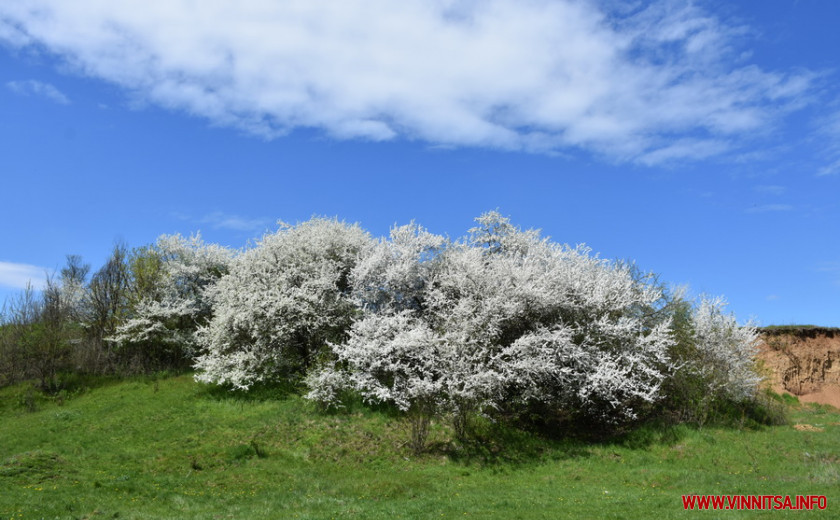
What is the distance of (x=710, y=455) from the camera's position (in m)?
22.7

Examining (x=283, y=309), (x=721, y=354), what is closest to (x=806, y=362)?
(x=721, y=354)

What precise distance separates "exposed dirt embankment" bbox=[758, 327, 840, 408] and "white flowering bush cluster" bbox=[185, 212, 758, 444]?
1858 cm

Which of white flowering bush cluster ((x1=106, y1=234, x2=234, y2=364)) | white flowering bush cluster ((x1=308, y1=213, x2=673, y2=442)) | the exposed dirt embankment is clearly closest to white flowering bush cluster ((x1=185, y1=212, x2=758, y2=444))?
white flowering bush cluster ((x1=308, y1=213, x2=673, y2=442))

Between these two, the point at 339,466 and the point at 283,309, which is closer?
the point at 339,466

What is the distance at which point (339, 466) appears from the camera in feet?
70.0

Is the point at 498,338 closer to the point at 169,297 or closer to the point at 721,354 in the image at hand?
the point at 721,354

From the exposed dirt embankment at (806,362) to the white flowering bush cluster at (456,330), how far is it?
18.6 meters

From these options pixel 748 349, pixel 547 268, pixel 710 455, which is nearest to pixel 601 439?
pixel 710 455

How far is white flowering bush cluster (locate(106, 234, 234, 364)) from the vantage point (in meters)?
40.3

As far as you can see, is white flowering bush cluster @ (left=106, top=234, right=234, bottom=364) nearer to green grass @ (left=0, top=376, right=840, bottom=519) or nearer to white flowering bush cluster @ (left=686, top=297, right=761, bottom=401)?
green grass @ (left=0, top=376, right=840, bottom=519)

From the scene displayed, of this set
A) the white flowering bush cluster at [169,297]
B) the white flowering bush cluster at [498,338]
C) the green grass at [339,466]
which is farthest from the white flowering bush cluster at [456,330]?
the white flowering bush cluster at [169,297]

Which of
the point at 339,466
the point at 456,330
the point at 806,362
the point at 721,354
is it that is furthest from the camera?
the point at 806,362

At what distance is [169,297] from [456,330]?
26.8 m

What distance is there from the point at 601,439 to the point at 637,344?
5.12m
